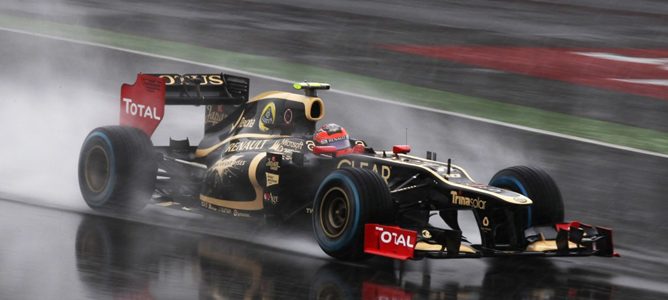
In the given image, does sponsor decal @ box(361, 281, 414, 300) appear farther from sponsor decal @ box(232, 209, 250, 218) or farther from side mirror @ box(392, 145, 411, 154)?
sponsor decal @ box(232, 209, 250, 218)

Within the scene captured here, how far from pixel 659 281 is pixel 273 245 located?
3309mm

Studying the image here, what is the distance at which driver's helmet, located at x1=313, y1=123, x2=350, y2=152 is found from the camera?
11695mm

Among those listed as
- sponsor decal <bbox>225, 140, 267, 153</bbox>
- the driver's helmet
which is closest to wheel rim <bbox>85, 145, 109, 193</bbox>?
sponsor decal <bbox>225, 140, 267, 153</bbox>

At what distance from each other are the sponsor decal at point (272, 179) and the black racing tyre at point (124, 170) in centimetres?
130

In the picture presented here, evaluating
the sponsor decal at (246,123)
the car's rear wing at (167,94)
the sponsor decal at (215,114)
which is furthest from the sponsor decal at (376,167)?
the car's rear wing at (167,94)

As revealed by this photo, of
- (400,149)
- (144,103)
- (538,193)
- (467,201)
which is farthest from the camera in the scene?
(144,103)

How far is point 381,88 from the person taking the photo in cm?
1897

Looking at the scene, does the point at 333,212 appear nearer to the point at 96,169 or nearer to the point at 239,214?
the point at 239,214

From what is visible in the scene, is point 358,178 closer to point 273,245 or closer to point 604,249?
point 273,245

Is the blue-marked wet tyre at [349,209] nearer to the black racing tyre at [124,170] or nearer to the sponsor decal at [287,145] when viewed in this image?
the sponsor decal at [287,145]

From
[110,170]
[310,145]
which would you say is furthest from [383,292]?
[110,170]

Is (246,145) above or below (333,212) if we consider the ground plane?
above

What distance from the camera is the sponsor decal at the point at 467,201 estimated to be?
10453mm

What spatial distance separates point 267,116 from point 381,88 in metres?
6.69
